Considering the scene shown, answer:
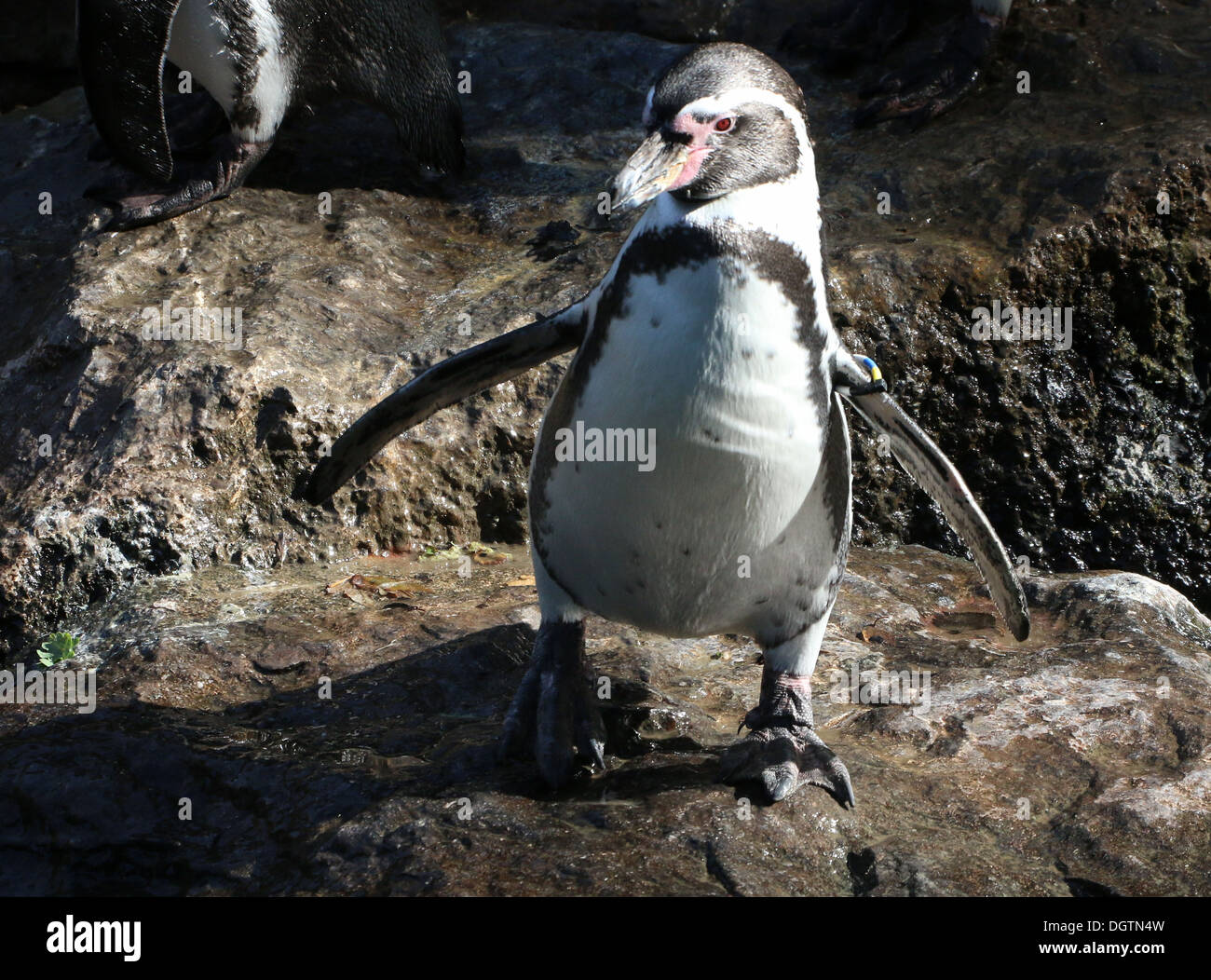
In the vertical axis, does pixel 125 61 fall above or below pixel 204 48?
below

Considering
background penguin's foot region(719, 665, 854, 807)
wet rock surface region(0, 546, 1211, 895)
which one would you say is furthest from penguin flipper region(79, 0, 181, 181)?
background penguin's foot region(719, 665, 854, 807)

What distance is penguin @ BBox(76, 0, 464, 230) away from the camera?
14.2ft

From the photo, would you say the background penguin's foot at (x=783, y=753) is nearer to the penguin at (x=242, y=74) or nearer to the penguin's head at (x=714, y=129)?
the penguin's head at (x=714, y=129)

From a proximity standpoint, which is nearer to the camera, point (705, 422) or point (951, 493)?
point (705, 422)

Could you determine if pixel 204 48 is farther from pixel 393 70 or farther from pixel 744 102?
pixel 744 102

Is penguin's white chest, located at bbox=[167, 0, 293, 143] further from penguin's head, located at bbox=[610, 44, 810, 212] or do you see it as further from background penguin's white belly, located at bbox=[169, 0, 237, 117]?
penguin's head, located at bbox=[610, 44, 810, 212]

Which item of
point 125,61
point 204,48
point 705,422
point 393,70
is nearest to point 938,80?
point 393,70

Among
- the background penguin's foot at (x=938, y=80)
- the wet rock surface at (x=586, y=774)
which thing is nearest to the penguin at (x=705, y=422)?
the wet rock surface at (x=586, y=774)

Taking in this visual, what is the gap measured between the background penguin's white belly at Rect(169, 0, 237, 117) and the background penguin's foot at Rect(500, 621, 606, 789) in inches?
115

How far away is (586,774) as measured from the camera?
7.88ft

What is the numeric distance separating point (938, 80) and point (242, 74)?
271cm

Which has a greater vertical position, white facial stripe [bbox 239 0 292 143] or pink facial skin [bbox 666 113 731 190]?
white facial stripe [bbox 239 0 292 143]
